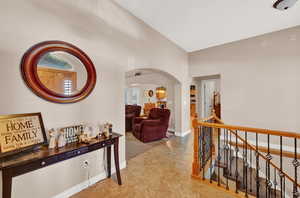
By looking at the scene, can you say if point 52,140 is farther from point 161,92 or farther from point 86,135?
point 161,92

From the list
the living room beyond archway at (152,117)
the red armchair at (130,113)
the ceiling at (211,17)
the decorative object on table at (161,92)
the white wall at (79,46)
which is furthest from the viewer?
the decorative object on table at (161,92)

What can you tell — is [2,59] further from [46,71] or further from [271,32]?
[271,32]

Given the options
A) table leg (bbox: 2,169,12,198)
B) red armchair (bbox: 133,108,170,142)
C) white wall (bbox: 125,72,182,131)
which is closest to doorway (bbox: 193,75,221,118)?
white wall (bbox: 125,72,182,131)

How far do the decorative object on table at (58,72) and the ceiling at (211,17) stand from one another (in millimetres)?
1512

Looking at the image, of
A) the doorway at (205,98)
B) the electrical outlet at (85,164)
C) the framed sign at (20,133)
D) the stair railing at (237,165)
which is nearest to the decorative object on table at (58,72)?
the framed sign at (20,133)

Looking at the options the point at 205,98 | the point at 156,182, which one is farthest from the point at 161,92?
the point at 156,182

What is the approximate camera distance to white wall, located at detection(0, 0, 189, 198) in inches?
57.9

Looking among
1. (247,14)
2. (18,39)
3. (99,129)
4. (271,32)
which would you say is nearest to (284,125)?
(271,32)

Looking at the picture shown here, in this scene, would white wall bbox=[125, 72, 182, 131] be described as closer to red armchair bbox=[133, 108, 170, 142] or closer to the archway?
the archway

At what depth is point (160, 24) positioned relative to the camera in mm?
3277

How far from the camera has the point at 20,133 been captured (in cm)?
136

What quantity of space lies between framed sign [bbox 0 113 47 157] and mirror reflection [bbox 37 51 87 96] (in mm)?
446

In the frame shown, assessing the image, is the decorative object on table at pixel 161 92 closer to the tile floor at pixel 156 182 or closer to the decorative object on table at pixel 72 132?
the tile floor at pixel 156 182

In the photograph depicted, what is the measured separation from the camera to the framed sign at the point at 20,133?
125cm
